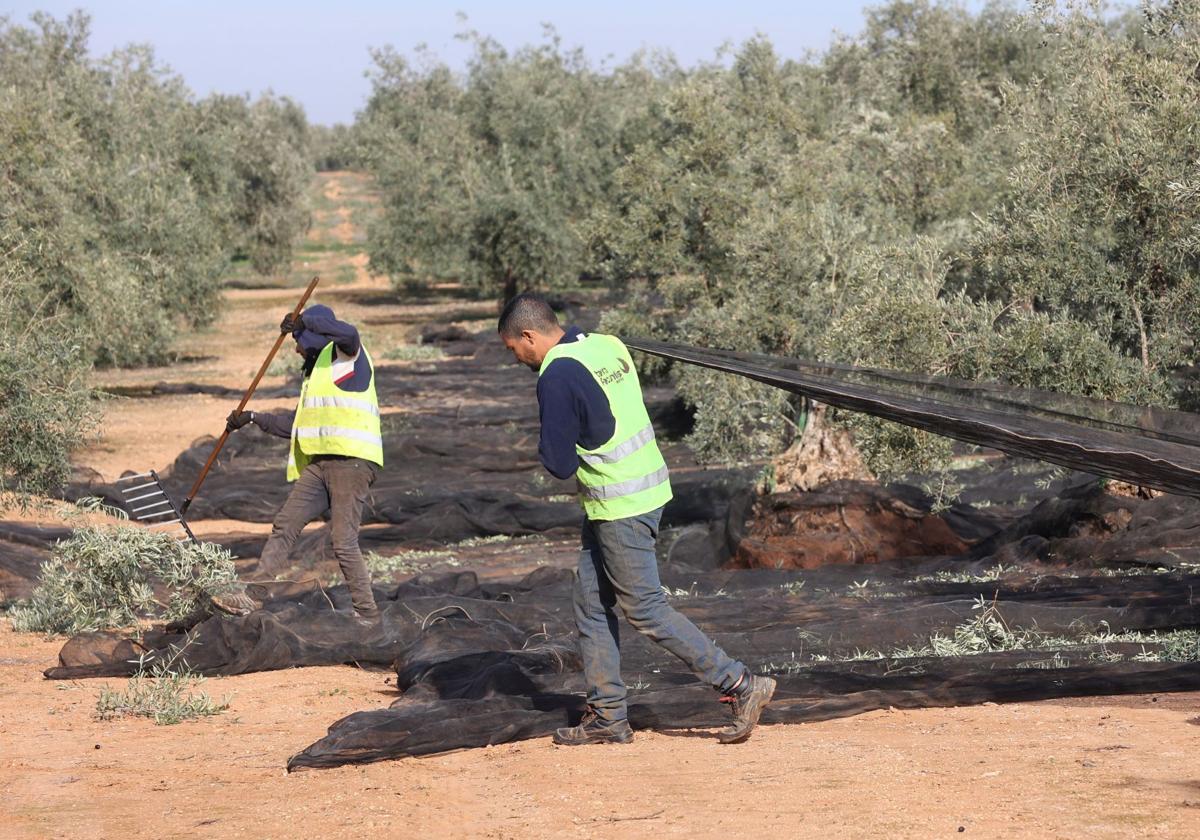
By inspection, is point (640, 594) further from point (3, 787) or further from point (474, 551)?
point (474, 551)

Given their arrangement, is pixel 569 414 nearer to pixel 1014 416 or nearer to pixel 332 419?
pixel 1014 416

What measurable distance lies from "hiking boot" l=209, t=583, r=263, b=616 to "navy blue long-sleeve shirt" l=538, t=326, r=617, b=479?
3347 millimetres

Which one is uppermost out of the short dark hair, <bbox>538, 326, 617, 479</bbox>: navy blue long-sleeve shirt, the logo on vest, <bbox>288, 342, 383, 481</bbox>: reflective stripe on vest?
the short dark hair

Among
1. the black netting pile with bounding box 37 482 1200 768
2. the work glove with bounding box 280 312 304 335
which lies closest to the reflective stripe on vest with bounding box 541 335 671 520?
the black netting pile with bounding box 37 482 1200 768

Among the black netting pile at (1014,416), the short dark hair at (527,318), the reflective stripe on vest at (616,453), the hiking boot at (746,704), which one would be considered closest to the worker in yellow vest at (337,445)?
the black netting pile at (1014,416)

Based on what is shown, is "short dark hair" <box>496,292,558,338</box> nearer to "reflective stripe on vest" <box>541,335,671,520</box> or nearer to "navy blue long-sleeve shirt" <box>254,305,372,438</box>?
"reflective stripe on vest" <box>541,335,671,520</box>

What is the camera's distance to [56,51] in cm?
3572

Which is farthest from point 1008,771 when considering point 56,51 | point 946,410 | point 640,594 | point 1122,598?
point 56,51

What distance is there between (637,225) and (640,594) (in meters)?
12.7

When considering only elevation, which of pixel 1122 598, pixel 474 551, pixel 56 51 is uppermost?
pixel 56 51

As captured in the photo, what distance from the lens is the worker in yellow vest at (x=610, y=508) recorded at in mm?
5102

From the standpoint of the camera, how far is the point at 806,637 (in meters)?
6.58

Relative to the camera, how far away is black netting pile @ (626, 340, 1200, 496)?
4.92m

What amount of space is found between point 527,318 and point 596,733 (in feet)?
5.38
